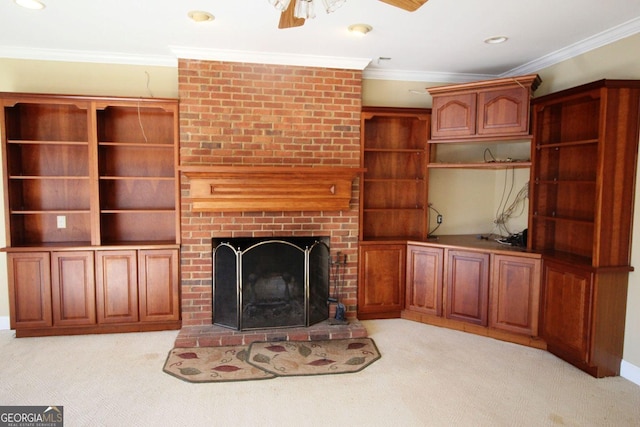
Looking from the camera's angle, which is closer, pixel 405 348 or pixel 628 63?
pixel 628 63

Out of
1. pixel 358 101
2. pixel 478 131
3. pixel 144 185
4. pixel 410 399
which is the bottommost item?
pixel 410 399

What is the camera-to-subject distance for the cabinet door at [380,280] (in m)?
3.86

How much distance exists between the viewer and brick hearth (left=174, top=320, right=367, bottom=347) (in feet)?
10.8

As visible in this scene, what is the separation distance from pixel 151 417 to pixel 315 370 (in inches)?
45.4

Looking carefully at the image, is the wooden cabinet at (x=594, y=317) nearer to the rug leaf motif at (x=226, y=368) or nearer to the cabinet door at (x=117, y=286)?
the rug leaf motif at (x=226, y=368)

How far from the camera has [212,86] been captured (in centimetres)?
350

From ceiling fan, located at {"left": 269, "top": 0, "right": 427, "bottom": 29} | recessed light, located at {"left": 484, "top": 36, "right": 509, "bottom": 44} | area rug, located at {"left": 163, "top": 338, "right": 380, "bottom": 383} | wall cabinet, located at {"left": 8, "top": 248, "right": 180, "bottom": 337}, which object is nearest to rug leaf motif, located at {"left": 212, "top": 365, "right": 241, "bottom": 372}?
area rug, located at {"left": 163, "top": 338, "right": 380, "bottom": 383}

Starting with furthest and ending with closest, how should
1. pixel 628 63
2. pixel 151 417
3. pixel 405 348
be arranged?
pixel 405 348
pixel 628 63
pixel 151 417

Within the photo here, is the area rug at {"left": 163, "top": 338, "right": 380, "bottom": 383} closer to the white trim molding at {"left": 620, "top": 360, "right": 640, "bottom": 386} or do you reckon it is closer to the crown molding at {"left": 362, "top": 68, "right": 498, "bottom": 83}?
the white trim molding at {"left": 620, "top": 360, "right": 640, "bottom": 386}

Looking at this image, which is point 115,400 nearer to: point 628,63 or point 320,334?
point 320,334

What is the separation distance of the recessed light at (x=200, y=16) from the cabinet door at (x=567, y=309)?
332 centimetres

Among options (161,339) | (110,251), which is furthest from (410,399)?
(110,251)

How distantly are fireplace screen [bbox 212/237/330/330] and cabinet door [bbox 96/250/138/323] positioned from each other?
746 millimetres

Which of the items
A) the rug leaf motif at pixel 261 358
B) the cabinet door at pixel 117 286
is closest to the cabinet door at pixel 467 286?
the rug leaf motif at pixel 261 358
